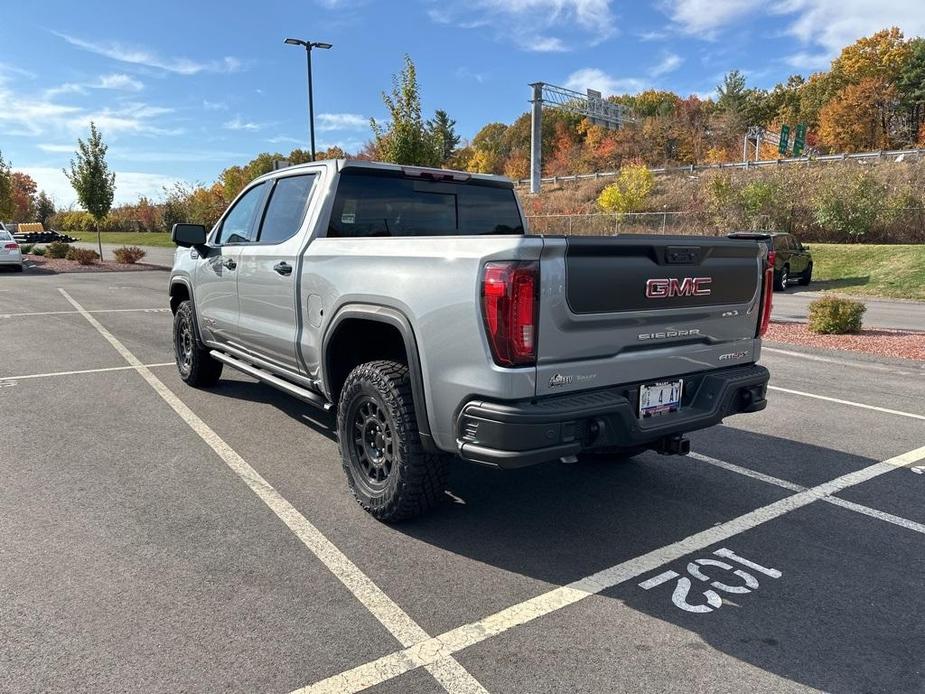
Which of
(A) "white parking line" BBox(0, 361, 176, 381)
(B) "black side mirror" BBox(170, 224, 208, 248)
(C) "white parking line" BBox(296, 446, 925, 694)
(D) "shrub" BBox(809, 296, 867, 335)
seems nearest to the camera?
(C) "white parking line" BBox(296, 446, 925, 694)

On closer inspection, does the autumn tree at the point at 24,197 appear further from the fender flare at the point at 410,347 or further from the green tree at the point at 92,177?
the fender flare at the point at 410,347

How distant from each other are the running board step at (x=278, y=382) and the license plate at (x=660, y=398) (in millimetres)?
1946

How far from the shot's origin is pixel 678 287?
3.34m

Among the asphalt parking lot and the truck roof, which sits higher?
the truck roof

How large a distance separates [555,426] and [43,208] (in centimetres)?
11032

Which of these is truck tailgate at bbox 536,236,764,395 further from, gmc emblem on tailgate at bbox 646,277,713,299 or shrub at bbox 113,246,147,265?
shrub at bbox 113,246,147,265

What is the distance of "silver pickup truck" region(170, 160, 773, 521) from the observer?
2869 mm

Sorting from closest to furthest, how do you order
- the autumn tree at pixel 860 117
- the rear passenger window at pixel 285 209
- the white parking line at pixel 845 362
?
the rear passenger window at pixel 285 209
the white parking line at pixel 845 362
the autumn tree at pixel 860 117

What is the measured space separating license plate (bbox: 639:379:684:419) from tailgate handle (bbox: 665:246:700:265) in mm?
629

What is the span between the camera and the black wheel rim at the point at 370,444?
11.8 ft

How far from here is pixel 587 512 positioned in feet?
12.6

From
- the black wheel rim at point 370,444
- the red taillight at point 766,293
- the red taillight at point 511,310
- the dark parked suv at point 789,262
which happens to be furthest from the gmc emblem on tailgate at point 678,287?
the dark parked suv at point 789,262

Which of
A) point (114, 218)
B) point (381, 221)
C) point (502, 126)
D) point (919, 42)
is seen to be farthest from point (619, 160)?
point (381, 221)

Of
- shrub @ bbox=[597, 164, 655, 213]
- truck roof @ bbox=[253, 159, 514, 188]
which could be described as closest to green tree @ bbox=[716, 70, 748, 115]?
shrub @ bbox=[597, 164, 655, 213]
